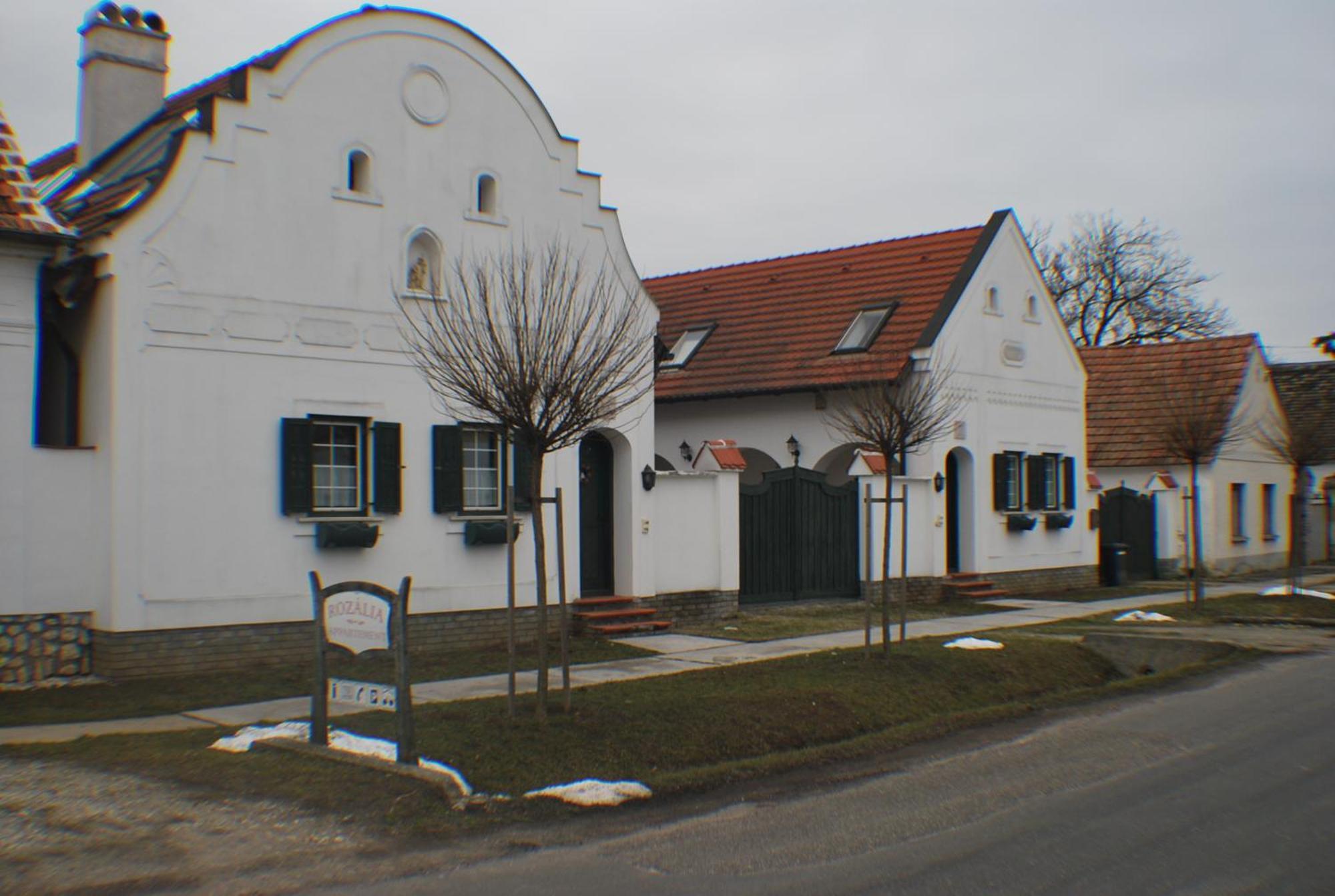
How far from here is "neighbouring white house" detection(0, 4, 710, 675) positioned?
42.7 feet

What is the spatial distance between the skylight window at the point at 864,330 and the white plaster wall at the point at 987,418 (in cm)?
114

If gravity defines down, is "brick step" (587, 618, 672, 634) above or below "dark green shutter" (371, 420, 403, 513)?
below

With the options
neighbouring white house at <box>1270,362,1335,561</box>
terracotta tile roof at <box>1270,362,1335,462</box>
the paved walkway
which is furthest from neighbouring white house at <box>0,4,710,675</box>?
neighbouring white house at <box>1270,362,1335,561</box>

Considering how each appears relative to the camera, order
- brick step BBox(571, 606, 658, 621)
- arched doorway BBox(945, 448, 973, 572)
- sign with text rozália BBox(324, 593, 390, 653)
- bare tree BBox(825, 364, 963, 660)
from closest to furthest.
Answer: sign with text rozália BBox(324, 593, 390, 653)
bare tree BBox(825, 364, 963, 660)
brick step BBox(571, 606, 658, 621)
arched doorway BBox(945, 448, 973, 572)

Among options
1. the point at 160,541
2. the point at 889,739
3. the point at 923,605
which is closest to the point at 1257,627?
the point at 923,605

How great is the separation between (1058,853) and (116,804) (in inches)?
215

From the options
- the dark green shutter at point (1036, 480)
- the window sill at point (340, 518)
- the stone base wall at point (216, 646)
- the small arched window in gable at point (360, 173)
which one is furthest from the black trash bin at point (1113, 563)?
the small arched window in gable at point (360, 173)

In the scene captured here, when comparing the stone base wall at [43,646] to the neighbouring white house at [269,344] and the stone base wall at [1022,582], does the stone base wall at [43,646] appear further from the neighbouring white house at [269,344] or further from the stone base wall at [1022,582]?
the stone base wall at [1022,582]

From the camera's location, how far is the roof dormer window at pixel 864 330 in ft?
75.7

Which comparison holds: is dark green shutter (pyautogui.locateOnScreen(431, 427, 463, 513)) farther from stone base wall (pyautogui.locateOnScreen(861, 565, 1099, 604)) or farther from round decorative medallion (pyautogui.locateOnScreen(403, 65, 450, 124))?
stone base wall (pyautogui.locateOnScreen(861, 565, 1099, 604))

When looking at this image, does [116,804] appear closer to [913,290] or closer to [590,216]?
[590,216]

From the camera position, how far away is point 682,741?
31.3 ft

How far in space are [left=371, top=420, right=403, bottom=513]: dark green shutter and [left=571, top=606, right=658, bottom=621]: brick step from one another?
2.98m

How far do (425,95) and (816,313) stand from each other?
11.1 meters
